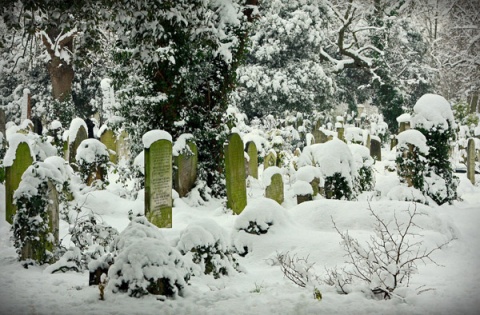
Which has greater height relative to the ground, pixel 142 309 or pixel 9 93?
pixel 9 93

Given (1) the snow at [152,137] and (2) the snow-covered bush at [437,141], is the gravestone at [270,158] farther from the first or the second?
(1) the snow at [152,137]

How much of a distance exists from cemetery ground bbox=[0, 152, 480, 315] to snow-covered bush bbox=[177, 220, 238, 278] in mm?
141

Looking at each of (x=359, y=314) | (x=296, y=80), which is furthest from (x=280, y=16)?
(x=359, y=314)

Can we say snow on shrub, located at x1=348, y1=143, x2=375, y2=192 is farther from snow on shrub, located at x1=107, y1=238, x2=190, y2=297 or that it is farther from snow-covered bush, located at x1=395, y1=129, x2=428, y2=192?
snow on shrub, located at x1=107, y1=238, x2=190, y2=297

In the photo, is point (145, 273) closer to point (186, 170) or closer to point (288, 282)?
point (288, 282)

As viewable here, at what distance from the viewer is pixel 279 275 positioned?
5598 mm

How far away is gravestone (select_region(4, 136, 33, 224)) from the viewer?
26.8 feet

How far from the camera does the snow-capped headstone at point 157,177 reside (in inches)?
303

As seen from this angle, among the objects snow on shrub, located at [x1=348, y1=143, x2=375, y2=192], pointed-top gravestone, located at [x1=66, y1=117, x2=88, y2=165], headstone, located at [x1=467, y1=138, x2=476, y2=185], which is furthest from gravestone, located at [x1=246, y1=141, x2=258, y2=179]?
headstone, located at [x1=467, y1=138, x2=476, y2=185]

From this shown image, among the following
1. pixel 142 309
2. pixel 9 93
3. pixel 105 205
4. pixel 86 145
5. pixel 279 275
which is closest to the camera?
pixel 142 309

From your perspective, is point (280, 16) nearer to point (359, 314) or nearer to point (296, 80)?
point (296, 80)

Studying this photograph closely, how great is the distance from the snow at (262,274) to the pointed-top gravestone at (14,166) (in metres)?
0.51

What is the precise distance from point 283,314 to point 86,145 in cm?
870

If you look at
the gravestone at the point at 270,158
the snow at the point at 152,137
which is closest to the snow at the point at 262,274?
the snow at the point at 152,137
